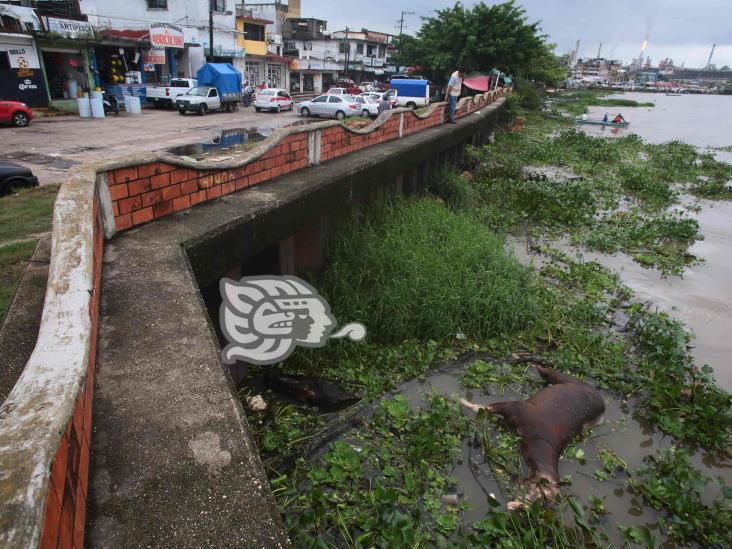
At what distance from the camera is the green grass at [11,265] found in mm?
4277

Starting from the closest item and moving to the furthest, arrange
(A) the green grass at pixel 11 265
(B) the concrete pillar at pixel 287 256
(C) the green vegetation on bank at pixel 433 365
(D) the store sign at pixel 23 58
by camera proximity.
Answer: (C) the green vegetation on bank at pixel 433 365, (A) the green grass at pixel 11 265, (B) the concrete pillar at pixel 287 256, (D) the store sign at pixel 23 58

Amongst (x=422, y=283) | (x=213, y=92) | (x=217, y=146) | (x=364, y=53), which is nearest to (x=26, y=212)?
(x=422, y=283)

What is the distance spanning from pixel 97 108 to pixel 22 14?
3981mm

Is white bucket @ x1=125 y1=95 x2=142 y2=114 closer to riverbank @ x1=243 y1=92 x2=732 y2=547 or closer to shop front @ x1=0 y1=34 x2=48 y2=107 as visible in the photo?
shop front @ x1=0 y1=34 x2=48 y2=107

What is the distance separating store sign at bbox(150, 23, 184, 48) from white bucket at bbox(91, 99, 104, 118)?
7237mm

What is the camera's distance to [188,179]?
11.3 feet

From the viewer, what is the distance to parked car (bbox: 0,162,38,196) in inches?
299

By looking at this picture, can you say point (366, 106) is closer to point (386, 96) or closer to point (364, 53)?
point (386, 96)

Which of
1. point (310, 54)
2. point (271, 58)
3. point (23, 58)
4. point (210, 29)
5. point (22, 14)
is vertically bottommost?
point (23, 58)

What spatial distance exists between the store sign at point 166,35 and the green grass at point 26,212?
21147 mm

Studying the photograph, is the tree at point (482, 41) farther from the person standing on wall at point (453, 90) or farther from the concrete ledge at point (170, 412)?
the concrete ledge at point (170, 412)

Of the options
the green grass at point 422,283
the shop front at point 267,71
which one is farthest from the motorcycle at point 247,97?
the green grass at point 422,283

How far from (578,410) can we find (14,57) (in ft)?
76.0

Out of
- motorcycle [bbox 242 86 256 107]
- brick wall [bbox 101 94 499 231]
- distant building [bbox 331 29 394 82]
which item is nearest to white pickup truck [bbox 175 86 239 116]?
motorcycle [bbox 242 86 256 107]
